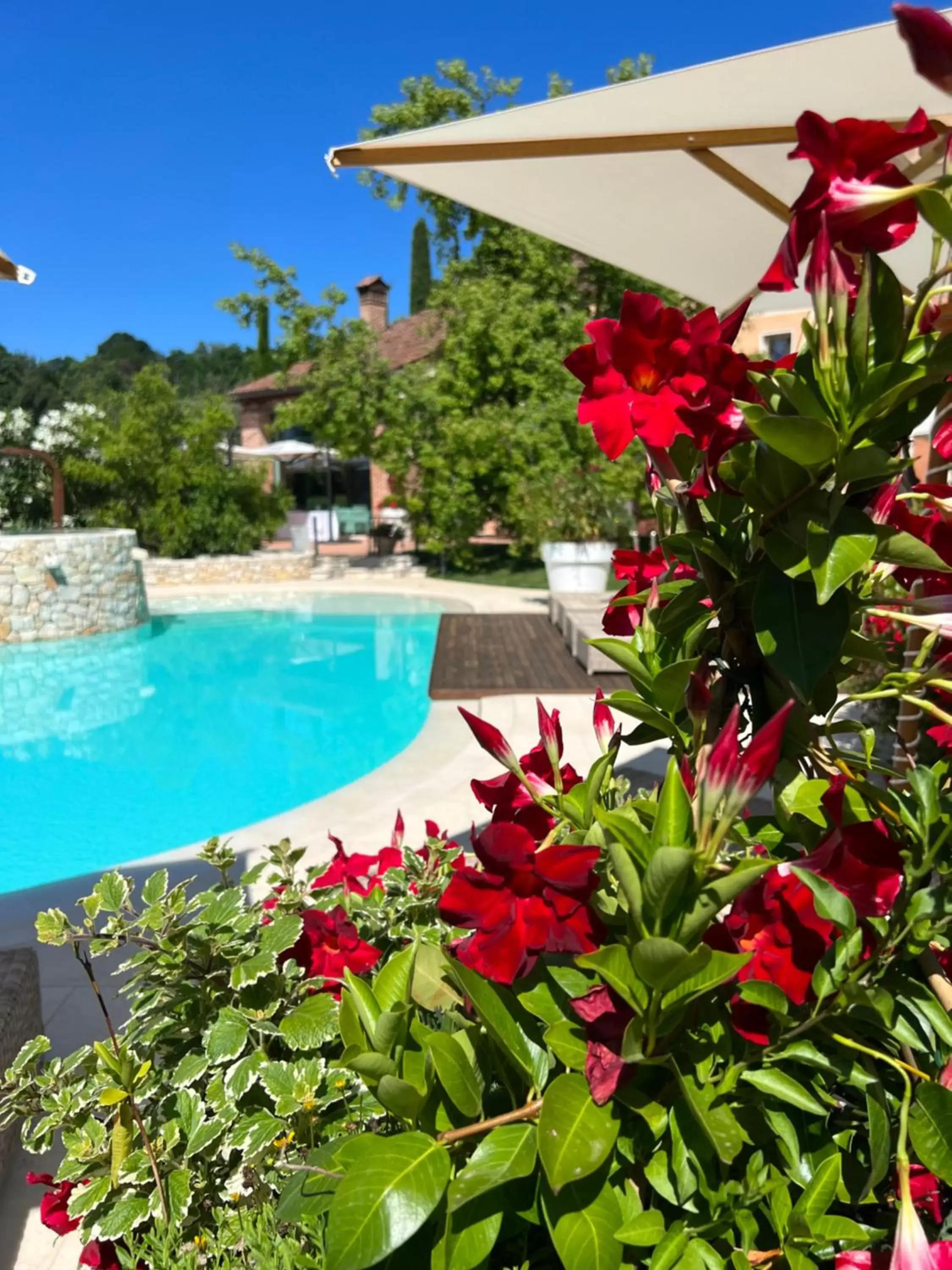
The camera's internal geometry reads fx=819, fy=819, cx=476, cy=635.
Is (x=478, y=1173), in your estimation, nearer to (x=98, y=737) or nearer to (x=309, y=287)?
(x=98, y=737)

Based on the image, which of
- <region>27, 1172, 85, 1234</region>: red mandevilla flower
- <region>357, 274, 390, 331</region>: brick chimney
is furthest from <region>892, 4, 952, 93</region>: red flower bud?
<region>357, 274, 390, 331</region>: brick chimney

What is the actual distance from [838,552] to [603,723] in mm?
447

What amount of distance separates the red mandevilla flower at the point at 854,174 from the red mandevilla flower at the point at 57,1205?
1635 mm

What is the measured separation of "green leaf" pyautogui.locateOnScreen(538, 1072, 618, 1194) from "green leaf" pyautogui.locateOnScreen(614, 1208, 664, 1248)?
0.21 ft

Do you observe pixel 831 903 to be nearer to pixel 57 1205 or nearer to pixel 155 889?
pixel 155 889

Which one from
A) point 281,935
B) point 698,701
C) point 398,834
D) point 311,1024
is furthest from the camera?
point 398,834

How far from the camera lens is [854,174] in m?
0.70

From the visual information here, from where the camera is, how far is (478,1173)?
741mm

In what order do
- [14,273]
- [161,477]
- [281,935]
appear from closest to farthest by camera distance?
[281,935] < [14,273] < [161,477]

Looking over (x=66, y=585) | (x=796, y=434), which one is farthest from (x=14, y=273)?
(x=66, y=585)

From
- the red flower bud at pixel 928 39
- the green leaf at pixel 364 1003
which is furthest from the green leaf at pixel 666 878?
the red flower bud at pixel 928 39

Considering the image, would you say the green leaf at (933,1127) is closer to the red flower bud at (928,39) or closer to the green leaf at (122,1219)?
the red flower bud at (928,39)

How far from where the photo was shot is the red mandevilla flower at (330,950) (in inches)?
57.9

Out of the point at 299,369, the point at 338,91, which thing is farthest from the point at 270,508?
the point at 338,91
